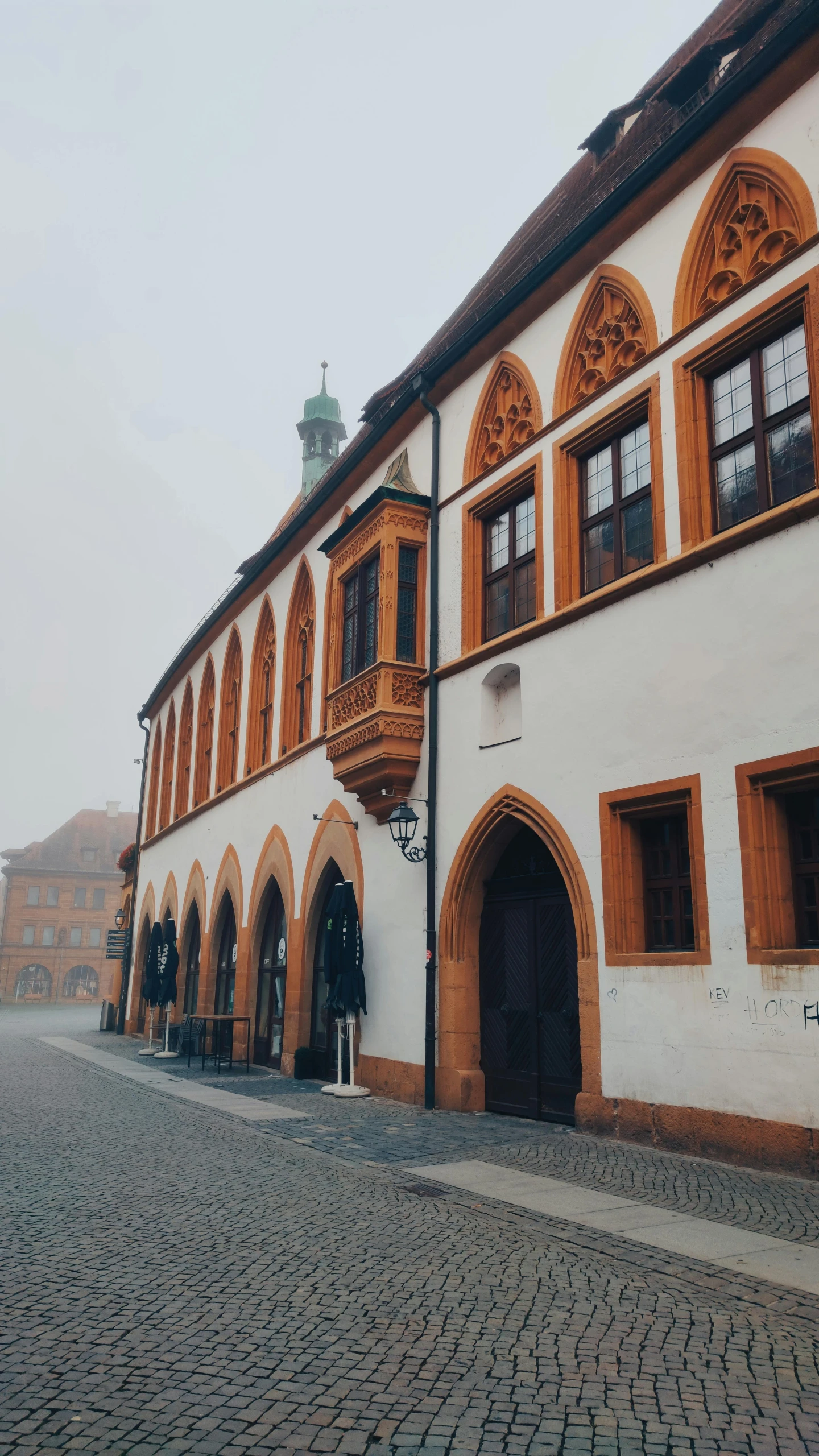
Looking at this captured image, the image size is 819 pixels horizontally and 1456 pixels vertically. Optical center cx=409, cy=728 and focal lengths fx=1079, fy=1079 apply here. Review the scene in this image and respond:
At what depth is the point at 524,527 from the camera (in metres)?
13.9

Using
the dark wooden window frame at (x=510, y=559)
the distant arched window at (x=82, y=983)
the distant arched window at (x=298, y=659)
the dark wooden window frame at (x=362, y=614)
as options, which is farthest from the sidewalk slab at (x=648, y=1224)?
the distant arched window at (x=82, y=983)

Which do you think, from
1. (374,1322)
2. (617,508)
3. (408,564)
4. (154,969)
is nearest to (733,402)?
(617,508)

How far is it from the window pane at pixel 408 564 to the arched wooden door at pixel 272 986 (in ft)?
25.1

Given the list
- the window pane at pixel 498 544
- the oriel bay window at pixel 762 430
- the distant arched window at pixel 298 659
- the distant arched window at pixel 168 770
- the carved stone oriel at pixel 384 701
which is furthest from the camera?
the distant arched window at pixel 168 770

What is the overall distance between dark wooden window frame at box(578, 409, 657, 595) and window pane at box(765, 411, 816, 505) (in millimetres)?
1521

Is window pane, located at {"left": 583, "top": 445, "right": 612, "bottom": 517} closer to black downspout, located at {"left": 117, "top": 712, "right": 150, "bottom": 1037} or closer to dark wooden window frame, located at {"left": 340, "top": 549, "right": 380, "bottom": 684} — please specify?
dark wooden window frame, located at {"left": 340, "top": 549, "right": 380, "bottom": 684}

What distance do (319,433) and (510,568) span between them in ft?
76.5

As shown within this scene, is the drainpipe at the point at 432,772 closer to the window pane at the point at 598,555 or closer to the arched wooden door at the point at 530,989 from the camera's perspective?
the arched wooden door at the point at 530,989

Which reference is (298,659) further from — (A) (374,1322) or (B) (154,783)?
(A) (374,1322)

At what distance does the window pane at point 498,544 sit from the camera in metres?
14.3

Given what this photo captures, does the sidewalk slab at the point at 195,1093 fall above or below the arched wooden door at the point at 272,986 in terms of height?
below

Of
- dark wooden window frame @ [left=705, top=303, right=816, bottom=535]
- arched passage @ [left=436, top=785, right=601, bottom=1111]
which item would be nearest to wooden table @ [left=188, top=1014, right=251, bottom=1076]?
arched passage @ [left=436, top=785, right=601, bottom=1111]

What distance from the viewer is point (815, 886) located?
906 centimetres

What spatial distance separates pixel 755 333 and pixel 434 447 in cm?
642
